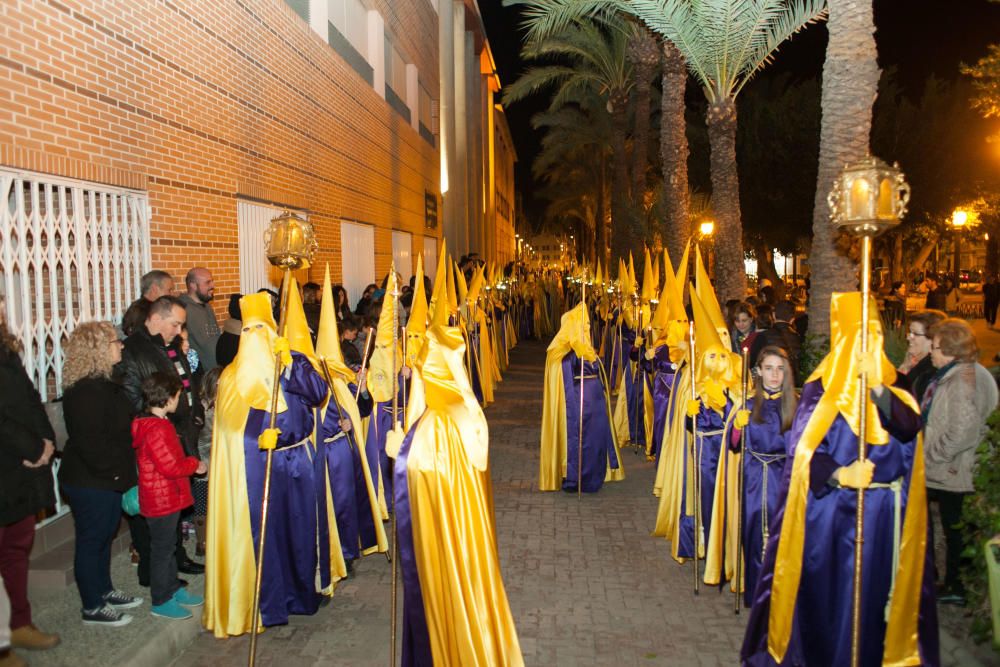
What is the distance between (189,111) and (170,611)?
5723 millimetres

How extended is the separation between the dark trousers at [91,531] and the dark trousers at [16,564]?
11.2 inches

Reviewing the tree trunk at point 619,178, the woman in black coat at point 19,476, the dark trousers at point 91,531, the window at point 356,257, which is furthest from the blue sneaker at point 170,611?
the tree trunk at point 619,178

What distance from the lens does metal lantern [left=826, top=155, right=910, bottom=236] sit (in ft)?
14.8

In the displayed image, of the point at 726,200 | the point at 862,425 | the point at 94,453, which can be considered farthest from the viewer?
the point at 726,200

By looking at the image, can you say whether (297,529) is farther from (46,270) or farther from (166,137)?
(166,137)

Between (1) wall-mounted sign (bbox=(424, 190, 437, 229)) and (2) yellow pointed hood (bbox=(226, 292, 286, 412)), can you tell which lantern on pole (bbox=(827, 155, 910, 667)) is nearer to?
(2) yellow pointed hood (bbox=(226, 292, 286, 412))

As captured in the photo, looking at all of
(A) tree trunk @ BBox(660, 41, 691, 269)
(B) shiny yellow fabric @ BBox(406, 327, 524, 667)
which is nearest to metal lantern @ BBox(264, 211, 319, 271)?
(B) shiny yellow fabric @ BBox(406, 327, 524, 667)

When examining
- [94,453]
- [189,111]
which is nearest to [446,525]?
[94,453]

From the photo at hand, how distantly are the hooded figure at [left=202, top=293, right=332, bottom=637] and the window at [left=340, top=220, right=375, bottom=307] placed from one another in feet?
33.2

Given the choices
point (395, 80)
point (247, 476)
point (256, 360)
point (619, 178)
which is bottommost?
point (247, 476)

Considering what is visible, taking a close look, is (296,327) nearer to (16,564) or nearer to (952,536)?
(16,564)

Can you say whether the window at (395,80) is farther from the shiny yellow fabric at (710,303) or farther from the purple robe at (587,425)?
the shiny yellow fabric at (710,303)

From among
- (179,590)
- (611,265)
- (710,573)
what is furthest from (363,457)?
(611,265)

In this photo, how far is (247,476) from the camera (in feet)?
19.4
